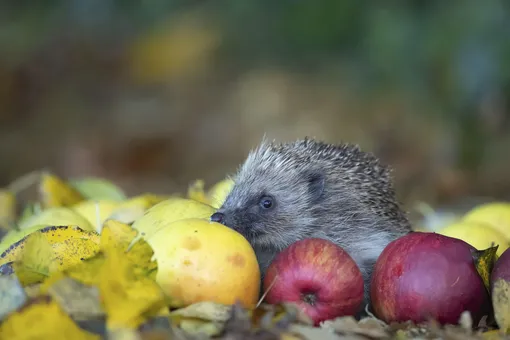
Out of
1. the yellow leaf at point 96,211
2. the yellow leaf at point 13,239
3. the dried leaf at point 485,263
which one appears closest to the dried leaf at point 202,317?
the dried leaf at point 485,263

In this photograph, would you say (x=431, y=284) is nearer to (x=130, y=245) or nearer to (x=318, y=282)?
(x=318, y=282)

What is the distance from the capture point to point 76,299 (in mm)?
1958

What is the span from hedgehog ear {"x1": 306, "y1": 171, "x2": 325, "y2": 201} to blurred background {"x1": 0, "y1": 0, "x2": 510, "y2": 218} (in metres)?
5.45

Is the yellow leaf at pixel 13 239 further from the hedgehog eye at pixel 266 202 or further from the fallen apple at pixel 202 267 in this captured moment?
the hedgehog eye at pixel 266 202

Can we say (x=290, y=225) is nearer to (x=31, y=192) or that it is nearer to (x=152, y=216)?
(x=152, y=216)

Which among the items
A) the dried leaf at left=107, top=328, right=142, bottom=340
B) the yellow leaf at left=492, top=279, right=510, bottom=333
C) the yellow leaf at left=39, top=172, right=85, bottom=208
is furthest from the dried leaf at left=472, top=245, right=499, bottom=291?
the yellow leaf at left=39, top=172, right=85, bottom=208

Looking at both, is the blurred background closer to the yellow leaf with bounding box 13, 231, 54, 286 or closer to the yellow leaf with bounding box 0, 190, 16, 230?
the yellow leaf with bounding box 0, 190, 16, 230

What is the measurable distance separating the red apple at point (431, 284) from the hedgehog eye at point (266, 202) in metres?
1.04

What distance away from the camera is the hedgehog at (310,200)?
319 cm

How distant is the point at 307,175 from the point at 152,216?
896mm

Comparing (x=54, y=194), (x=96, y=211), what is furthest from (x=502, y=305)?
(x=54, y=194)

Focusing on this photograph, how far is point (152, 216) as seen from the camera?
277 centimetres

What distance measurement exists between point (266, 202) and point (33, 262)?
4.55ft

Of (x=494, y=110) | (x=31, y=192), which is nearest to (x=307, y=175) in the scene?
(x=31, y=192)
